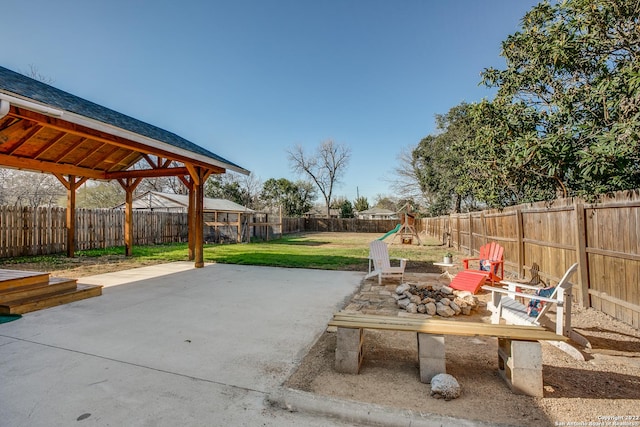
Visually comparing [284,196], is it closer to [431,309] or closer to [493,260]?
[493,260]

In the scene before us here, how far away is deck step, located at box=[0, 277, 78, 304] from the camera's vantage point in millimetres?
4121

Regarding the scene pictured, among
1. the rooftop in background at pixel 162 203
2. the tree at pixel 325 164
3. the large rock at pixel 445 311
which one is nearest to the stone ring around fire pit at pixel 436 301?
the large rock at pixel 445 311

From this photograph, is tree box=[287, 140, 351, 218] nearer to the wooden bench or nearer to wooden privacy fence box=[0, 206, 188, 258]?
wooden privacy fence box=[0, 206, 188, 258]

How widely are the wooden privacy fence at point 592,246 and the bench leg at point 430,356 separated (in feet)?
9.54

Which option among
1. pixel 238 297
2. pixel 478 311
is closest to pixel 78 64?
pixel 238 297

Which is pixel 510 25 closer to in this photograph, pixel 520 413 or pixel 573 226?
pixel 573 226

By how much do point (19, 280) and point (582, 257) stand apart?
8360mm

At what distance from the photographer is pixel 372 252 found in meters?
6.25

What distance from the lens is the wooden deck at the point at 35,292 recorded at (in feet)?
13.4

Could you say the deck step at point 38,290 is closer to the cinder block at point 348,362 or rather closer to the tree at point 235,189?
the cinder block at point 348,362

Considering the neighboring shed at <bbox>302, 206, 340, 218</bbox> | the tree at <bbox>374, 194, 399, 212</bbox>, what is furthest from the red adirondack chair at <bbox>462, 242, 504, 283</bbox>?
the tree at <bbox>374, 194, 399, 212</bbox>

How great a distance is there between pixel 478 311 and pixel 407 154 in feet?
85.7

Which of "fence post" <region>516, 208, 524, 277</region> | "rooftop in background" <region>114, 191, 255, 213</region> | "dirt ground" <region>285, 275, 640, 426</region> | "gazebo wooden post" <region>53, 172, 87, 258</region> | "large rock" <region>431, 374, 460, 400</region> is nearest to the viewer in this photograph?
"dirt ground" <region>285, 275, 640, 426</region>

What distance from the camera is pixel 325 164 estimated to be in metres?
39.1
